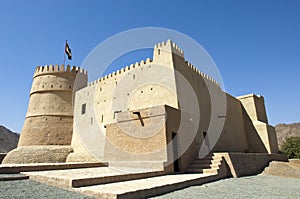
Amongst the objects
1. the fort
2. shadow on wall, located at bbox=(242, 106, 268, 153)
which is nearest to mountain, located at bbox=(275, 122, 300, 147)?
the fort

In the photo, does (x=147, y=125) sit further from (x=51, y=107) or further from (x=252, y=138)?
(x=51, y=107)

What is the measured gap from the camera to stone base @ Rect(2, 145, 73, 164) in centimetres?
1523

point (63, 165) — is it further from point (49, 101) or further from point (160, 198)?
point (49, 101)

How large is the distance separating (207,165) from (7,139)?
3989 cm

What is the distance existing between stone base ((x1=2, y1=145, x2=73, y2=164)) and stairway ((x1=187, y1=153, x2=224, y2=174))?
36.7 ft

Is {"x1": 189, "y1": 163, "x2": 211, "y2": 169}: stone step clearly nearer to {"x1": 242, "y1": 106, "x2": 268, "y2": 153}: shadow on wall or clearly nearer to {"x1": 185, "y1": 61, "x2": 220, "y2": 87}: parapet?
{"x1": 185, "y1": 61, "x2": 220, "y2": 87}: parapet

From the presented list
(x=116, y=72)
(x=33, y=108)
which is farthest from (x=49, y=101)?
(x=116, y=72)

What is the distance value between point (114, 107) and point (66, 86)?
7695mm

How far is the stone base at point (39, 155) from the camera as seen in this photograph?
50.0ft

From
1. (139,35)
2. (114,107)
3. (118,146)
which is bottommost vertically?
(118,146)

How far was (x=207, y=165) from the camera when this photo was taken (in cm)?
803

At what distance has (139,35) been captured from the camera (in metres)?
11.7

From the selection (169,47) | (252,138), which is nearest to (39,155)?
(169,47)

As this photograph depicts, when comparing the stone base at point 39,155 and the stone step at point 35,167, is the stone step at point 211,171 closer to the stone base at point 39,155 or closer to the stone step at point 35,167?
the stone step at point 35,167
